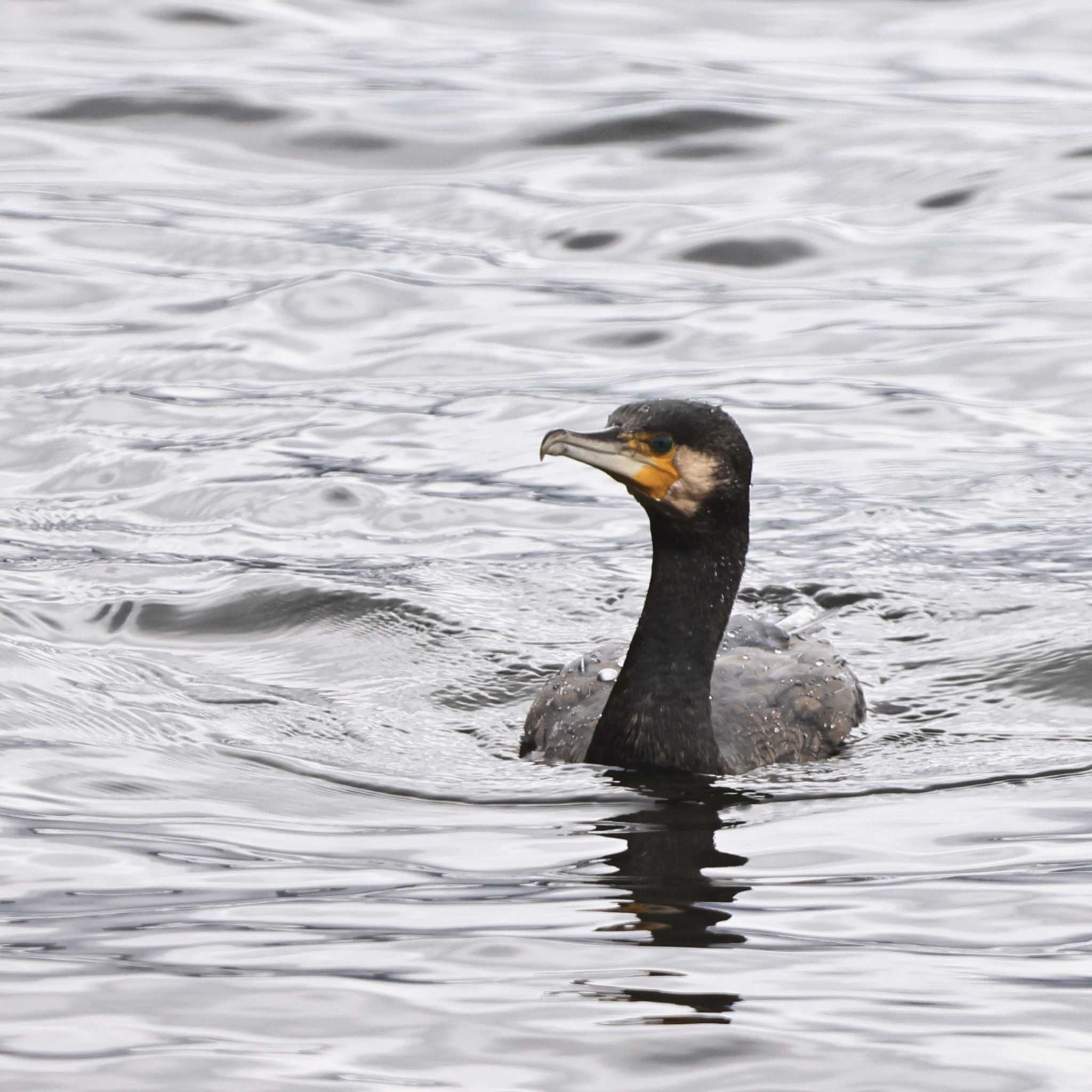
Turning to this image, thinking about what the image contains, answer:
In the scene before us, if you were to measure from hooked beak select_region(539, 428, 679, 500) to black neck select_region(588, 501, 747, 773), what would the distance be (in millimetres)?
241

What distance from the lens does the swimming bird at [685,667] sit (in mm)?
6668

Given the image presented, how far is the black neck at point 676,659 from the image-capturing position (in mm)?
6941

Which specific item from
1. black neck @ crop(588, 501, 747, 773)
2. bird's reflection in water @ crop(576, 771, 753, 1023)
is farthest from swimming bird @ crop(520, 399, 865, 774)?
bird's reflection in water @ crop(576, 771, 753, 1023)

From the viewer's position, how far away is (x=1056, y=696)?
809cm

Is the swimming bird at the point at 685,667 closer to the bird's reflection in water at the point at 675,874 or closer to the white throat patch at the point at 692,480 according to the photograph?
the white throat patch at the point at 692,480

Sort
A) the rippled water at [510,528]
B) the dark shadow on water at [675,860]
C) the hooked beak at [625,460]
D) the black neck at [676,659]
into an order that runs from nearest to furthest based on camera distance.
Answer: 1. the rippled water at [510,528]
2. the dark shadow on water at [675,860]
3. the hooked beak at [625,460]
4. the black neck at [676,659]

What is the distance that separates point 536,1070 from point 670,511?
2.94 meters

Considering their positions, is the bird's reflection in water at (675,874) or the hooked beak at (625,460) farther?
the hooked beak at (625,460)

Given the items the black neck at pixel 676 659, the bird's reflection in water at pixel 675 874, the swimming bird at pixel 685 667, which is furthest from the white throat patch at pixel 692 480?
the bird's reflection in water at pixel 675 874

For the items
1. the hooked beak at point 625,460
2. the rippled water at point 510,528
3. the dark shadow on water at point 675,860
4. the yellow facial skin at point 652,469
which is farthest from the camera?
the yellow facial skin at point 652,469

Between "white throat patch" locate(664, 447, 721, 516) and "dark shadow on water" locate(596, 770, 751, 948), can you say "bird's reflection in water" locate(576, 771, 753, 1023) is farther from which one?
"white throat patch" locate(664, 447, 721, 516)

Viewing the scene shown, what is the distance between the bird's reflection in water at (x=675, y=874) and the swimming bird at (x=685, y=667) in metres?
0.18

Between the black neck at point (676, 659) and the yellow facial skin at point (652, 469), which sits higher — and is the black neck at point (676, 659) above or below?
below

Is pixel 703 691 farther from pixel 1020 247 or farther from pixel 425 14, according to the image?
pixel 425 14
